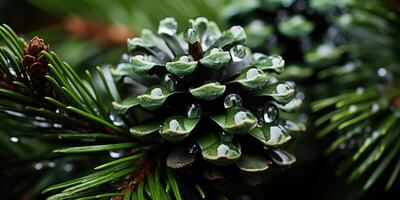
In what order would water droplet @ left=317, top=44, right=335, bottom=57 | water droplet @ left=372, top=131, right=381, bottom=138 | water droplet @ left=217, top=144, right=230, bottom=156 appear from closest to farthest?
water droplet @ left=217, top=144, right=230, bottom=156, water droplet @ left=372, top=131, right=381, bottom=138, water droplet @ left=317, top=44, right=335, bottom=57

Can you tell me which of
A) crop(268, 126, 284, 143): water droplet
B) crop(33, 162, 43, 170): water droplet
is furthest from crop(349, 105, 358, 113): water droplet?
crop(33, 162, 43, 170): water droplet

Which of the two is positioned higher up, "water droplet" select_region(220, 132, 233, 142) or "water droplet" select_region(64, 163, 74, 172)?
"water droplet" select_region(64, 163, 74, 172)

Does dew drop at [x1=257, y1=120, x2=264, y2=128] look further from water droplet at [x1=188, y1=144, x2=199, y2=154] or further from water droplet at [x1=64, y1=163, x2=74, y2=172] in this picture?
water droplet at [x1=64, y1=163, x2=74, y2=172]

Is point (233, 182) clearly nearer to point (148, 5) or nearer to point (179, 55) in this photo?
point (179, 55)

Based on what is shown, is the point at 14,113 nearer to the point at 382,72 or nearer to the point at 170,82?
the point at 170,82

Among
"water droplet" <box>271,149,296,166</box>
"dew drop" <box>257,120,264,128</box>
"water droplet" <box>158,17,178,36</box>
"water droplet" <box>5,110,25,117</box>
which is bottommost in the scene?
"water droplet" <box>271,149,296,166</box>

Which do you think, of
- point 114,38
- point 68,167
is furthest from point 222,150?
point 114,38

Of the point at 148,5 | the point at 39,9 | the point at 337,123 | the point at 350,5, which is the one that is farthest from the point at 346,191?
the point at 39,9

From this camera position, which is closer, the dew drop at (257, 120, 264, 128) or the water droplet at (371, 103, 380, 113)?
the dew drop at (257, 120, 264, 128)

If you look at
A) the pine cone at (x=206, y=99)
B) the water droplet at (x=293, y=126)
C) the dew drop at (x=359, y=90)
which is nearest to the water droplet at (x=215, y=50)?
the pine cone at (x=206, y=99)
